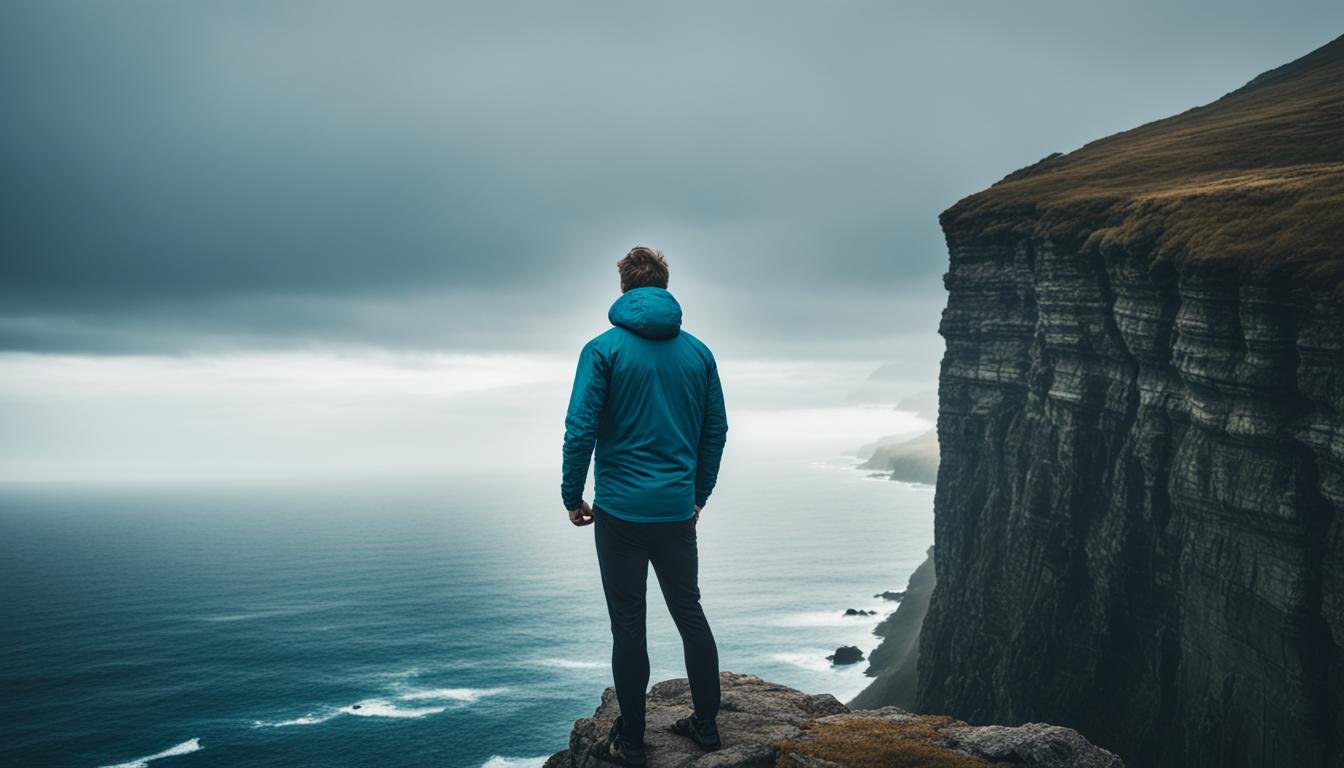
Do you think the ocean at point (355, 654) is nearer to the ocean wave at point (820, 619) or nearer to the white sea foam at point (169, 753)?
the white sea foam at point (169, 753)

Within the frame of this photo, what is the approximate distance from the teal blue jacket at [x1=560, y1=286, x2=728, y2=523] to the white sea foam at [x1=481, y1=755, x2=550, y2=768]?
73.9 meters

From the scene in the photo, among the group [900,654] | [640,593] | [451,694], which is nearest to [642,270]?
[640,593]

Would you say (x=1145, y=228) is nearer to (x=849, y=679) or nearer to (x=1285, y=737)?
(x=1285, y=737)

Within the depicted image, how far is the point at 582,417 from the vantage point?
364 inches

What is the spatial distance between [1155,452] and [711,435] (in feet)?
149

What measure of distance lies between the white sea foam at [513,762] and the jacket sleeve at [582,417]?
74.3 meters

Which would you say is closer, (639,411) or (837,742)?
(639,411)

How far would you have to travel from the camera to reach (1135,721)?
159ft

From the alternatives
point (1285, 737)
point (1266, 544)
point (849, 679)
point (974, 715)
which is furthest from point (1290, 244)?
point (849, 679)

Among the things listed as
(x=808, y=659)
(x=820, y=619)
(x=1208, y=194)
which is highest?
(x=1208, y=194)

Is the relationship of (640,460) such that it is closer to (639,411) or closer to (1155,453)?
(639,411)

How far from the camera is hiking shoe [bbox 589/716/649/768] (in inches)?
404

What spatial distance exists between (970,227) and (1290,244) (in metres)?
33.4

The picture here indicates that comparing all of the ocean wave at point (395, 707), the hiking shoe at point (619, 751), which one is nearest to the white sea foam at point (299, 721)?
the ocean wave at point (395, 707)
